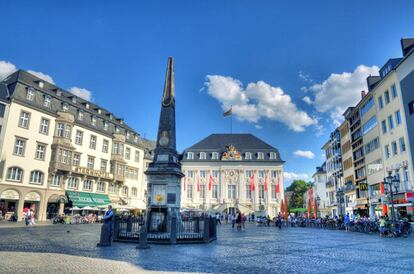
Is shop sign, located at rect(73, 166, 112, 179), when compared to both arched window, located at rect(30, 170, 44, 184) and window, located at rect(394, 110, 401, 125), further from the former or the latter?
window, located at rect(394, 110, 401, 125)

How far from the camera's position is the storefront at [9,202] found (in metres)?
31.2

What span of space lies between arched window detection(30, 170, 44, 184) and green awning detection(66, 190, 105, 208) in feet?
13.2

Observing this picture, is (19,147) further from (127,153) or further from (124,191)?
(124,191)

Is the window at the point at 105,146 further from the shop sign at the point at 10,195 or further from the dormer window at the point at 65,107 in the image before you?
the shop sign at the point at 10,195

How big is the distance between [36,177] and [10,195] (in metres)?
3.84

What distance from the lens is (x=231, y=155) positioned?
6550 centimetres

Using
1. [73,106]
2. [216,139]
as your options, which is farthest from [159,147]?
[216,139]

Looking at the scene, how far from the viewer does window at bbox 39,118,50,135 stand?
36125 millimetres

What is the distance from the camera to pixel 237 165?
6475 cm

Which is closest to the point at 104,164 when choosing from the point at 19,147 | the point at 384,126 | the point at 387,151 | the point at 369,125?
the point at 19,147

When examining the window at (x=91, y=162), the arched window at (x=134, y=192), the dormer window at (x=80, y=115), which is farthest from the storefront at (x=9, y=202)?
the arched window at (x=134, y=192)

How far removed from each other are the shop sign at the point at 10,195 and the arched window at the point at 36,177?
231 centimetres

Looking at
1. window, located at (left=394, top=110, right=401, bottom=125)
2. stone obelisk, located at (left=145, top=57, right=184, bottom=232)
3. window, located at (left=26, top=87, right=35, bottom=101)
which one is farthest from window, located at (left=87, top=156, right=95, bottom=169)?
window, located at (left=394, top=110, right=401, bottom=125)

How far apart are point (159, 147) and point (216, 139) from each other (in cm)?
5465
